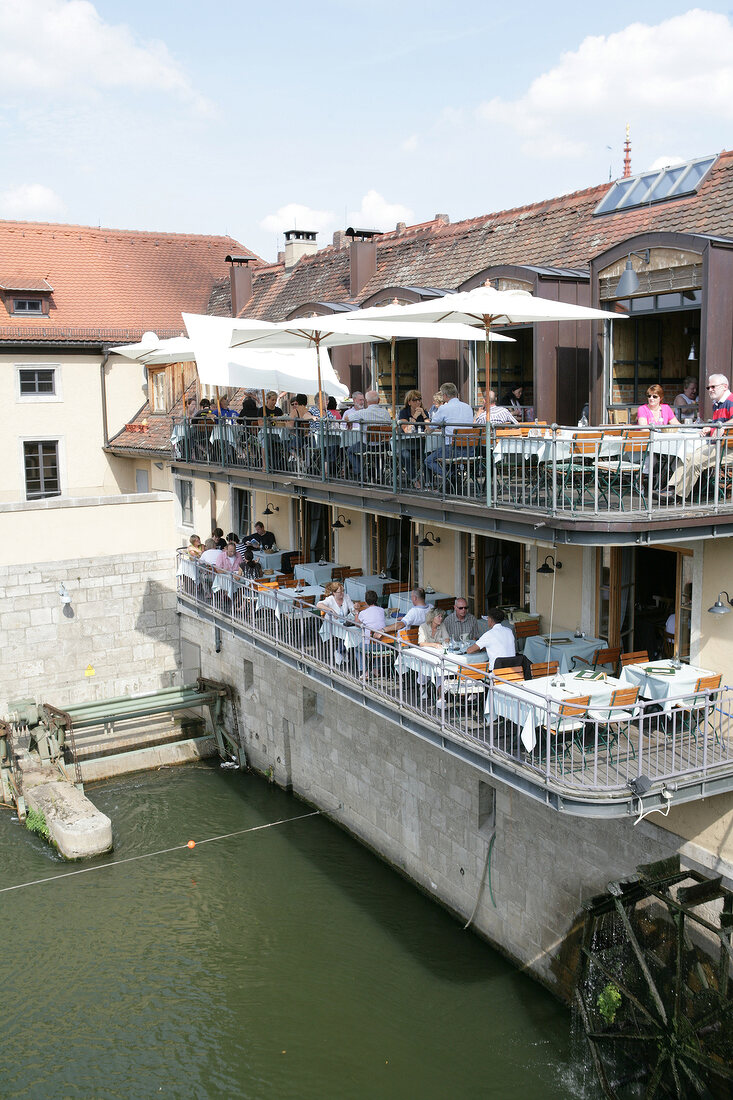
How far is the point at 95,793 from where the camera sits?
2052cm

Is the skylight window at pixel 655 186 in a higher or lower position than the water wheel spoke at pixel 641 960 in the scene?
higher

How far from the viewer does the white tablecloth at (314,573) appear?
18.2 metres

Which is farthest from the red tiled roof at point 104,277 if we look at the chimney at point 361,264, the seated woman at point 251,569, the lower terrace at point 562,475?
the lower terrace at point 562,475

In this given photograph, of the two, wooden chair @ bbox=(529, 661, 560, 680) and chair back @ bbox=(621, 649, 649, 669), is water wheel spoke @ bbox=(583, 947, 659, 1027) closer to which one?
wooden chair @ bbox=(529, 661, 560, 680)

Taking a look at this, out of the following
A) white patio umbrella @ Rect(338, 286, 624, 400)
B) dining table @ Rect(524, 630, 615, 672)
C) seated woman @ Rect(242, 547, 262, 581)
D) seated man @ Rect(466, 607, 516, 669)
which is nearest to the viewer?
white patio umbrella @ Rect(338, 286, 624, 400)

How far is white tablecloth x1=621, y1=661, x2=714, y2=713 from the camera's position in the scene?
10438mm

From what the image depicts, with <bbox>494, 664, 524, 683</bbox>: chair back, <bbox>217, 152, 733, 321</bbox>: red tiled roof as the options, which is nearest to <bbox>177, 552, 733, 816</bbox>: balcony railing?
<bbox>494, 664, 524, 683</bbox>: chair back

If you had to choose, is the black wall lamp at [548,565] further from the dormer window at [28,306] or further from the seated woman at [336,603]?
the dormer window at [28,306]

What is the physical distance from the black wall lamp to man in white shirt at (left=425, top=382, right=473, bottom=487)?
5.77 feet

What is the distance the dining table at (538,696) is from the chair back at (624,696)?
8 cm

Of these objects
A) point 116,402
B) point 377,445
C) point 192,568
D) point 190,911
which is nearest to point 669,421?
point 377,445

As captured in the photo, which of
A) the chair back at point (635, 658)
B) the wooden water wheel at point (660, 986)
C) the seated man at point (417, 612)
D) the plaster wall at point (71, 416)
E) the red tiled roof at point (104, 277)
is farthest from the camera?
the red tiled roof at point (104, 277)

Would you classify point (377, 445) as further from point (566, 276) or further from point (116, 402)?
point (116, 402)

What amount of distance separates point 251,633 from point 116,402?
13697 millimetres
